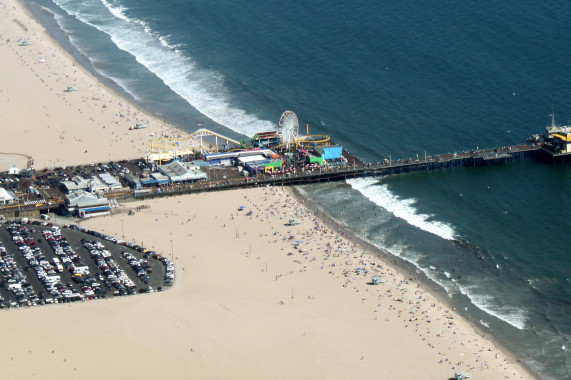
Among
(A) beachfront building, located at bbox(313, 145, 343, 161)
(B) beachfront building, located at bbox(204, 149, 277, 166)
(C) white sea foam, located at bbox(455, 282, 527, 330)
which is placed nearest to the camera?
(C) white sea foam, located at bbox(455, 282, 527, 330)

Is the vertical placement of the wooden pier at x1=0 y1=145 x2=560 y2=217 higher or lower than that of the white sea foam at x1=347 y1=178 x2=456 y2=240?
higher

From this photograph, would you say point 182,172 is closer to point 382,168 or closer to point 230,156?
point 230,156

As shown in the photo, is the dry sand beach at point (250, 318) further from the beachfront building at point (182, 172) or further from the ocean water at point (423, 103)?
the ocean water at point (423, 103)

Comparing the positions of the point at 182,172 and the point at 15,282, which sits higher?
the point at 182,172

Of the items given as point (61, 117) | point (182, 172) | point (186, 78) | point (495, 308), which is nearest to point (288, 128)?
point (182, 172)

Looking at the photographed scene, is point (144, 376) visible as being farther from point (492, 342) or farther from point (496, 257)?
point (496, 257)

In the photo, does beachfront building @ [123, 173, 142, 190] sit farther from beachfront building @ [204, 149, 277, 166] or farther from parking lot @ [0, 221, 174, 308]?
parking lot @ [0, 221, 174, 308]

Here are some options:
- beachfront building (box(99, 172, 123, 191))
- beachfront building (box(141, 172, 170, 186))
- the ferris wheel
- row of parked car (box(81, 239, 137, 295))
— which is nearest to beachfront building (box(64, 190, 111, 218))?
beachfront building (box(99, 172, 123, 191))
